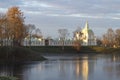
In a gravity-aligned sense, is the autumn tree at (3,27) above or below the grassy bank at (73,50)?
above

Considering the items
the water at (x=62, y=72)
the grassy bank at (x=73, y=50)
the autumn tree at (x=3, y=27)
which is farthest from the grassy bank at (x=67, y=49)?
the water at (x=62, y=72)

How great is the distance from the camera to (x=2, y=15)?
86688 mm

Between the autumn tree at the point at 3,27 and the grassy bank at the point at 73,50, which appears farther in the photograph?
the grassy bank at the point at 73,50

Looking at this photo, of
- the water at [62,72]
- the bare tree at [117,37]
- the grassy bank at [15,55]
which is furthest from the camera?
the bare tree at [117,37]

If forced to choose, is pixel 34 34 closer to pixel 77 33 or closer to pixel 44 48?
pixel 44 48

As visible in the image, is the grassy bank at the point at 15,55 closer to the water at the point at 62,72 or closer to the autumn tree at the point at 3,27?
the autumn tree at the point at 3,27

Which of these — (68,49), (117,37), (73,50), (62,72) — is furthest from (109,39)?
(62,72)

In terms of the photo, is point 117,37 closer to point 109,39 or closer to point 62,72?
point 109,39

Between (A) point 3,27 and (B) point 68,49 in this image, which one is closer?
(A) point 3,27

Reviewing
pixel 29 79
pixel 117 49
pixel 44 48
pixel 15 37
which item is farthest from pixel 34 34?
pixel 29 79

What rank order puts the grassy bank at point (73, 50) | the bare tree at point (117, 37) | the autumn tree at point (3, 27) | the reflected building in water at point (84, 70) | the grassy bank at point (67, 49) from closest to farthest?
the reflected building in water at point (84, 70) < the autumn tree at point (3, 27) < the grassy bank at point (73, 50) < the grassy bank at point (67, 49) < the bare tree at point (117, 37)

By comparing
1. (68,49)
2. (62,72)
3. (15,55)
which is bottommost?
(62,72)

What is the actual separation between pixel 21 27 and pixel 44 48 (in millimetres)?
70198

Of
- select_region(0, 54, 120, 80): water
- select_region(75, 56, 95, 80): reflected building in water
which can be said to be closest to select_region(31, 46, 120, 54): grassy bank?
select_region(0, 54, 120, 80): water
